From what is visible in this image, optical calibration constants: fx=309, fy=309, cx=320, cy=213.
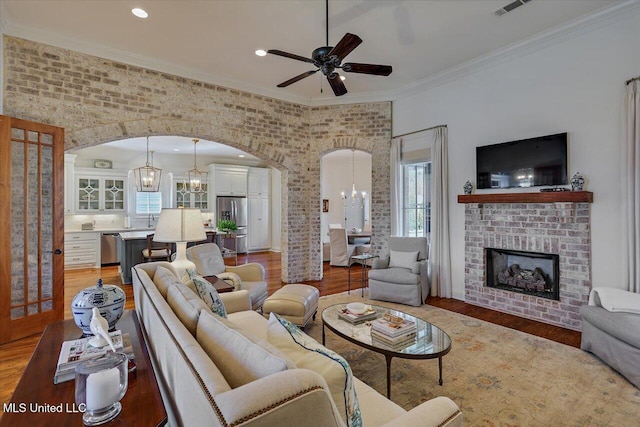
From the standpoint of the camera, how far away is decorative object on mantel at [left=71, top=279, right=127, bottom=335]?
167cm

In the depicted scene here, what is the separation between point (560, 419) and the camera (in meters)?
2.06

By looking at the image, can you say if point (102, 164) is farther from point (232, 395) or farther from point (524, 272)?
point (524, 272)

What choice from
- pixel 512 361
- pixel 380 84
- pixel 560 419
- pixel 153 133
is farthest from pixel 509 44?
pixel 153 133

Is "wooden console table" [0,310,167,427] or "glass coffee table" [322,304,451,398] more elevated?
"wooden console table" [0,310,167,427]

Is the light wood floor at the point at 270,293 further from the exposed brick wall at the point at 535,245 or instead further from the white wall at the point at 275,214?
Answer: the white wall at the point at 275,214

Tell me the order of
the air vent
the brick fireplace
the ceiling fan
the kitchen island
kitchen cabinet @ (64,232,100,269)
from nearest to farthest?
1. the ceiling fan
2. the air vent
3. the brick fireplace
4. the kitchen island
5. kitchen cabinet @ (64,232,100,269)

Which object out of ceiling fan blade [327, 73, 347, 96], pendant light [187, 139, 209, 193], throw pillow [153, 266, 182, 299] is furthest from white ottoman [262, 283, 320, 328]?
pendant light [187, 139, 209, 193]

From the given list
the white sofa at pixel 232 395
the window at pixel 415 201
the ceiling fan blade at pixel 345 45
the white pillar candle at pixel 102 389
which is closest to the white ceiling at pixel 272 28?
the ceiling fan blade at pixel 345 45

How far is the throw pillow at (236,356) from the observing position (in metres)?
0.92

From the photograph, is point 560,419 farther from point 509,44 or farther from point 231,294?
point 509,44

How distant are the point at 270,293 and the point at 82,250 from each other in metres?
5.21

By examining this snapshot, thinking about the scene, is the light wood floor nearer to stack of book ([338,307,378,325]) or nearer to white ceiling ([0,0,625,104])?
stack of book ([338,307,378,325])

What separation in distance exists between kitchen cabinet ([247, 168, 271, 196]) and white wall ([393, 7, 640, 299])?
675 centimetres

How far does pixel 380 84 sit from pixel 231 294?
13.9 feet
